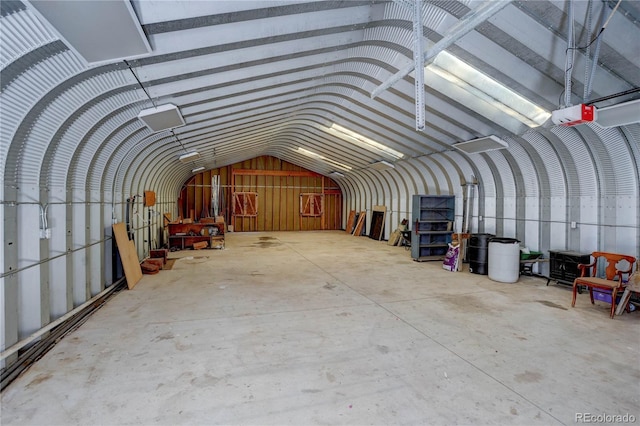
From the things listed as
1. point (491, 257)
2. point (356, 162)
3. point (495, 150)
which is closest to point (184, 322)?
point (491, 257)

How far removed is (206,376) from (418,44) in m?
4.03

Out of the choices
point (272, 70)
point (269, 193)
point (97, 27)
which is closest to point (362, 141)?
point (272, 70)

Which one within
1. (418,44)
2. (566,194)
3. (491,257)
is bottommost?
(491,257)

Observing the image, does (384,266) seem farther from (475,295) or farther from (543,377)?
(543,377)

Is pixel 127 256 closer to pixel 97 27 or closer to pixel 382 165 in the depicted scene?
pixel 97 27

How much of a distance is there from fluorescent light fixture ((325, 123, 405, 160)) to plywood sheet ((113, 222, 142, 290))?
19.1 feet

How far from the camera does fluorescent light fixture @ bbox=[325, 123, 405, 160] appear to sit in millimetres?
9258

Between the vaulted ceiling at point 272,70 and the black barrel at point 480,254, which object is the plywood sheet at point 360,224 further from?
the vaulted ceiling at point 272,70

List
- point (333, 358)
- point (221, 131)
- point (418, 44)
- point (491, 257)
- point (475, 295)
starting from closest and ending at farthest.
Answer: point (333, 358) < point (418, 44) < point (475, 295) < point (491, 257) < point (221, 131)

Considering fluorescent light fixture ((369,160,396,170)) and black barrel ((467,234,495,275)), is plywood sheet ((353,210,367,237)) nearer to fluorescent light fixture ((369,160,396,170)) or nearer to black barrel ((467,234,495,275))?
fluorescent light fixture ((369,160,396,170))

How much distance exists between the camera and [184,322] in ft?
14.0

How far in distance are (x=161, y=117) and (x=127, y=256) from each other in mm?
2795

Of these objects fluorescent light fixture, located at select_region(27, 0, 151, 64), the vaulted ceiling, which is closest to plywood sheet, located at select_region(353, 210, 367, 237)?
the vaulted ceiling

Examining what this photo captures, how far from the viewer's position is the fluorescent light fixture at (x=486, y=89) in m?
4.99
